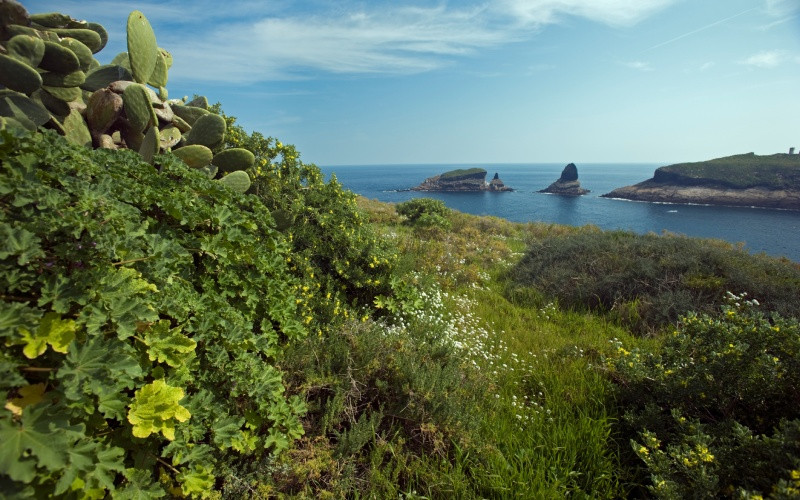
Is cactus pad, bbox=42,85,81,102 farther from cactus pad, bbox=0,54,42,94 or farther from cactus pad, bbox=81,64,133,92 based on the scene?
cactus pad, bbox=81,64,133,92

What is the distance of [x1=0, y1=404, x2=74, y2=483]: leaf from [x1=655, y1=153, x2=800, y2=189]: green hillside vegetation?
83996 millimetres

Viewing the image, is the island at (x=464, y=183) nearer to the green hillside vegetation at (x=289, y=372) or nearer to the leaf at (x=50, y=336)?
the green hillside vegetation at (x=289, y=372)

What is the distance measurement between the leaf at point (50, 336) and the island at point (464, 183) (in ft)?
319

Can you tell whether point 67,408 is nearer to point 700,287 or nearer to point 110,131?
point 110,131

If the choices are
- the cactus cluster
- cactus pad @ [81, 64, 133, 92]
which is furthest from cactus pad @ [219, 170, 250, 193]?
cactus pad @ [81, 64, 133, 92]

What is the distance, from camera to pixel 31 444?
3.91ft

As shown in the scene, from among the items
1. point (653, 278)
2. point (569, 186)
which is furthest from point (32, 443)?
point (569, 186)

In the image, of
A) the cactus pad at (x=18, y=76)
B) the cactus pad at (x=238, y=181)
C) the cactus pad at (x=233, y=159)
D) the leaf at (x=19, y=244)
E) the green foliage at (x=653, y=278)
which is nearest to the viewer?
the leaf at (x=19, y=244)

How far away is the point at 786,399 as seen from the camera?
2.76 metres

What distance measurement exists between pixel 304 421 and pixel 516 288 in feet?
17.2

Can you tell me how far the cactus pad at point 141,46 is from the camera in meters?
4.14

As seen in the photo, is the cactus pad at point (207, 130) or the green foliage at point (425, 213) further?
the green foliage at point (425, 213)

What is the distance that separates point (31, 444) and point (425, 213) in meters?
12.3

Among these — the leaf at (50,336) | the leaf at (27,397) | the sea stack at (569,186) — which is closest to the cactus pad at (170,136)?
the leaf at (50,336)
